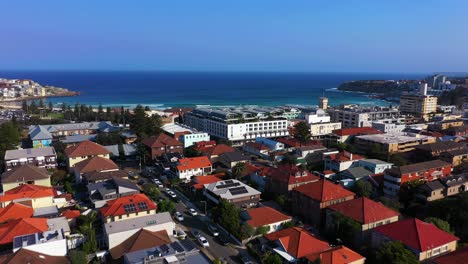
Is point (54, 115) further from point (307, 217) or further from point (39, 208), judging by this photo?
point (307, 217)

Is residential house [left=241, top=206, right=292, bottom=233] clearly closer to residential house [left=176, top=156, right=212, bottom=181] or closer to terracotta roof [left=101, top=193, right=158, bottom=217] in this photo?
terracotta roof [left=101, top=193, right=158, bottom=217]

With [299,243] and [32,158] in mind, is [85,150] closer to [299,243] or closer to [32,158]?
[32,158]

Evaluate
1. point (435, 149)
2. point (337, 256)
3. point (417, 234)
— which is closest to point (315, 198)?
point (337, 256)

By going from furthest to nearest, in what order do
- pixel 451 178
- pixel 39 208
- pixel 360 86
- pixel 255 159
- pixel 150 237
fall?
pixel 360 86 → pixel 255 159 → pixel 451 178 → pixel 39 208 → pixel 150 237

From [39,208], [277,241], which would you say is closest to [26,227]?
[39,208]

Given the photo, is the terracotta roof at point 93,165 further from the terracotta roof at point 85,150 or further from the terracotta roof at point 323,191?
the terracotta roof at point 323,191
